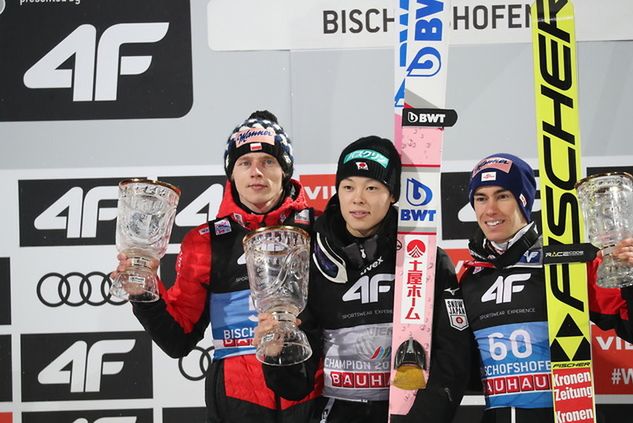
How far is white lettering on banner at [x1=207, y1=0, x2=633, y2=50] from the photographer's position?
3193mm

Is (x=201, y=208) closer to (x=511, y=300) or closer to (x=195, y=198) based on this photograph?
(x=195, y=198)

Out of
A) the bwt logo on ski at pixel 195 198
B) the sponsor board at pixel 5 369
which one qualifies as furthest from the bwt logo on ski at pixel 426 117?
the sponsor board at pixel 5 369

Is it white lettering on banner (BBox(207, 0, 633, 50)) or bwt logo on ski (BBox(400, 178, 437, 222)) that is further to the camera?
white lettering on banner (BBox(207, 0, 633, 50))

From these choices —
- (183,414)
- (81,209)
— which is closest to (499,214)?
(183,414)

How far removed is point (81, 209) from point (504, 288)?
5.56 ft

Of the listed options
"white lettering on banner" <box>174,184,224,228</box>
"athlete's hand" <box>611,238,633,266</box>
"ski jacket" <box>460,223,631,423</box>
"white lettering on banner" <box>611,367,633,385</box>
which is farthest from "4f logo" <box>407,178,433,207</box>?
"white lettering on banner" <box>611,367,633,385</box>

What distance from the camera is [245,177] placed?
256cm

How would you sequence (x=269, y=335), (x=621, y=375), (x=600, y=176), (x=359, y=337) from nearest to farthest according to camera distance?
(x=269, y=335)
(x=600, y=176)
(x=359, y=337)
(x=621, y=375)

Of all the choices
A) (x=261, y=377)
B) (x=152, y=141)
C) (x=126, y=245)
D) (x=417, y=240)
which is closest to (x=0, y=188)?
(x=152, y=141)

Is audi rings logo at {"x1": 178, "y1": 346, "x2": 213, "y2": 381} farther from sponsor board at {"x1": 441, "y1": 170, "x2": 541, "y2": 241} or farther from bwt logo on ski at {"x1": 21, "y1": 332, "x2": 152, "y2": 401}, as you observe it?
sponsor board at {"x1": 441, "y1": 170, "x2": 541, "y2": 241}

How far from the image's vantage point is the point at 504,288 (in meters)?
2.44

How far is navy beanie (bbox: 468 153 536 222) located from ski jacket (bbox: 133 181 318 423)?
540 mm

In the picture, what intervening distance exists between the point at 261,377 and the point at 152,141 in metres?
1.19

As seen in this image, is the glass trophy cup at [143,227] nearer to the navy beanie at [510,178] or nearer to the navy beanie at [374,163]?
the navy beanie at [374,163]
